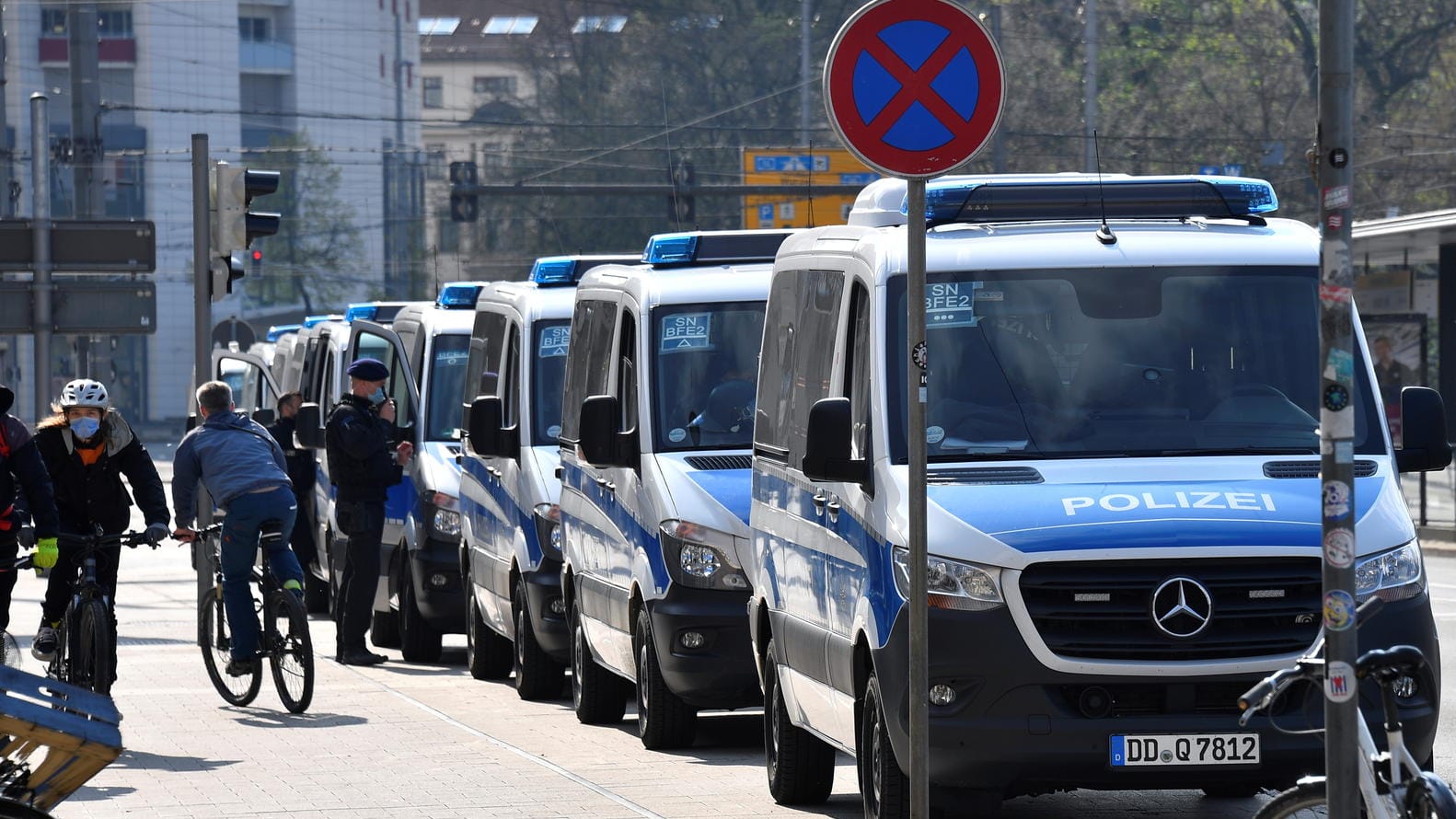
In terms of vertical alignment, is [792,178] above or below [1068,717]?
above

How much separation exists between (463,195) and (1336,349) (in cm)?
3307

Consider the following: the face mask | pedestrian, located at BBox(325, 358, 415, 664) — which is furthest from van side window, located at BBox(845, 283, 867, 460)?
pedestrian, located at BBox(325, 358, 415, 664)

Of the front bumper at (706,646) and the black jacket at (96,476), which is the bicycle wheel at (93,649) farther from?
the front bumper at (706,646)

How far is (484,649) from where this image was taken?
1527 cm

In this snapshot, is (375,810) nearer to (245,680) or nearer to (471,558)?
(245,680)

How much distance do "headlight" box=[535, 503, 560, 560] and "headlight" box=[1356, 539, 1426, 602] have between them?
253 inches

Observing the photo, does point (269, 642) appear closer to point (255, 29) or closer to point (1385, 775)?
point (1385, 775)

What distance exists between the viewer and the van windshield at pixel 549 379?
14.2m

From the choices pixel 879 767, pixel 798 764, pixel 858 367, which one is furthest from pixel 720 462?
pixel 879 767

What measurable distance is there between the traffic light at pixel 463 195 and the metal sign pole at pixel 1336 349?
3286cm

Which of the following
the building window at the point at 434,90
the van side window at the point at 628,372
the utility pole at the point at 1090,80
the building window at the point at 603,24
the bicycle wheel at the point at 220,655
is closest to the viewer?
the van side window at the point at 628,372

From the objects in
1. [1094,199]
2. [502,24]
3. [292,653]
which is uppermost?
[502,24]

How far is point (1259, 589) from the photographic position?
7.54 metres

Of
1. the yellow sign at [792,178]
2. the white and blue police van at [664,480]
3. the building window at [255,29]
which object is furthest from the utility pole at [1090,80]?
the building window at [255,29]
